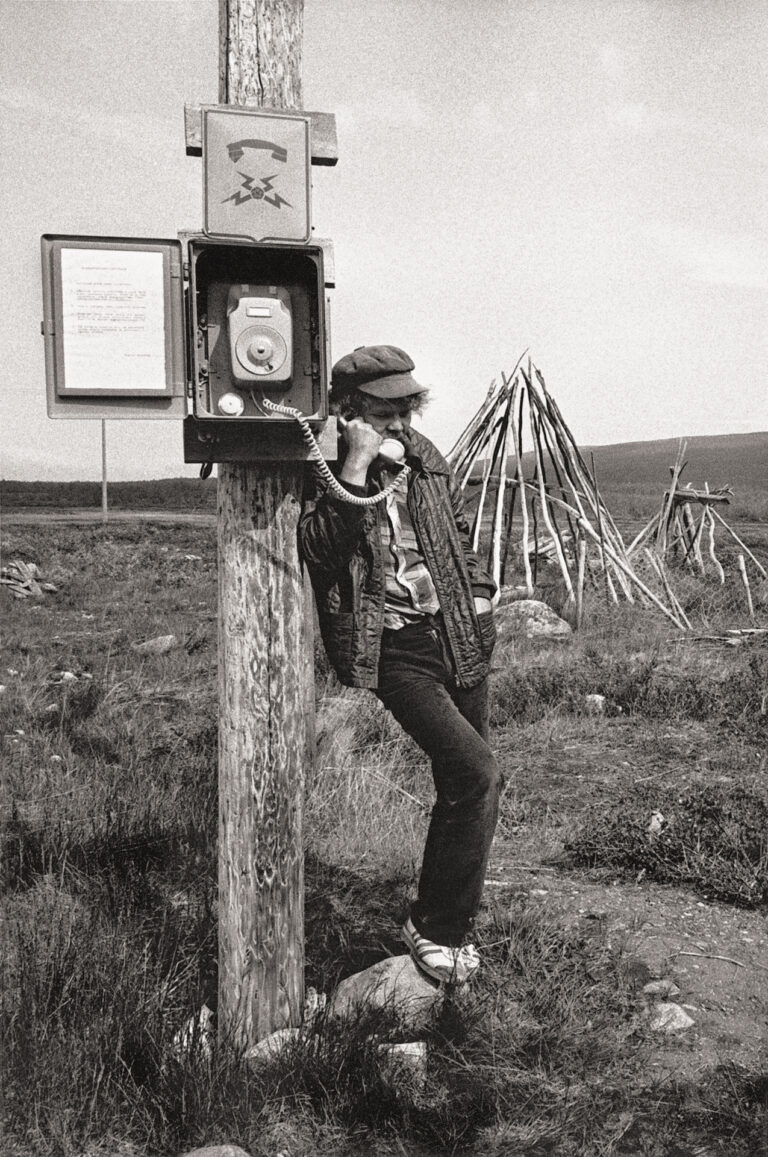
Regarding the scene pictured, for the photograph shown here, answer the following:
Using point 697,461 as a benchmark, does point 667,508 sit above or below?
below

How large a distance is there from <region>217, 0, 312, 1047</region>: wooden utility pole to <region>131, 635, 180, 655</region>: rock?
6.67 meters

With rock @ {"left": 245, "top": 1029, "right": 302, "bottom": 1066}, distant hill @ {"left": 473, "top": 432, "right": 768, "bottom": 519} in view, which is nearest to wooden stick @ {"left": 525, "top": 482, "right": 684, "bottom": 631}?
rock @ {"left": 245, "top": 1029, "right": 302, "bottom": 1066}

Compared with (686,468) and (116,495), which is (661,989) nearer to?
(116,495)

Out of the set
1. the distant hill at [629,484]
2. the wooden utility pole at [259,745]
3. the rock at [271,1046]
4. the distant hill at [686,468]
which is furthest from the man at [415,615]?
the distant hill at [686,468]

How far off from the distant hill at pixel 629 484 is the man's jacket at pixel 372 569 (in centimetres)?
803

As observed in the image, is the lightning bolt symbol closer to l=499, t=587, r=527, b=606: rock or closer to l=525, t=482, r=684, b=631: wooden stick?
l=525, t=482, r=684, b=631: wooden stick

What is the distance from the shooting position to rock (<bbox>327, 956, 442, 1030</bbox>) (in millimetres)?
2854

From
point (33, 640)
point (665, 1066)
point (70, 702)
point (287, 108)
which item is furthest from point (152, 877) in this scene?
point (33, 640)

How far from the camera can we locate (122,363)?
8.36 ft

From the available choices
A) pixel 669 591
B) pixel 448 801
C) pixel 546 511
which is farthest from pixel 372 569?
pixel 669 591

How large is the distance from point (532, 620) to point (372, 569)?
21.6 ft

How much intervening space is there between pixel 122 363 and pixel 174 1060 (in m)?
1.65

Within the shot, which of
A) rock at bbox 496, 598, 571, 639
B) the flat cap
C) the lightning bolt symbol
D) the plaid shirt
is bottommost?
rock at bbox 496, 598, 571, 639

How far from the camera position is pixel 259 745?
8.99 ft
